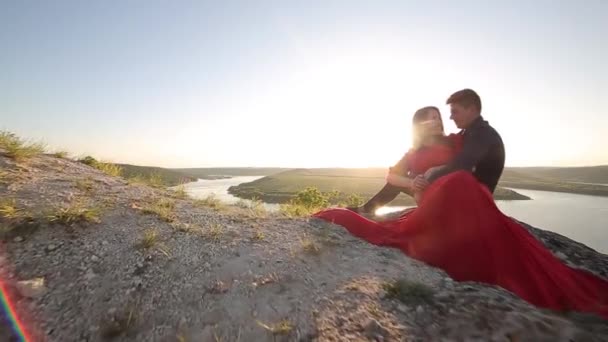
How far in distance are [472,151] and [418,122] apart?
1.24 m

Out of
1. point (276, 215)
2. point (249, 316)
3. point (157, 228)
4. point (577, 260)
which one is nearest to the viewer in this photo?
point (249, 316)

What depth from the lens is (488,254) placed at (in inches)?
167

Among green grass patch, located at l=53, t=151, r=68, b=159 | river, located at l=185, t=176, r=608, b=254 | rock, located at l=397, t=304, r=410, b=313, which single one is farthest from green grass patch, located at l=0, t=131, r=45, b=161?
river, located at l=185, t=176, r=608, b=254

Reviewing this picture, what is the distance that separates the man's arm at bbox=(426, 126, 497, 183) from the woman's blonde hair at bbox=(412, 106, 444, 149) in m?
0.91

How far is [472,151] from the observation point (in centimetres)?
501

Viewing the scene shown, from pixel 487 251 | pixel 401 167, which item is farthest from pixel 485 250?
pixel 401 167

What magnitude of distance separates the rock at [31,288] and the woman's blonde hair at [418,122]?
19.6 ft

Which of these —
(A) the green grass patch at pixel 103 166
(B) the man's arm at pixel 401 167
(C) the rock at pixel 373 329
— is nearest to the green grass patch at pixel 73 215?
(A) the green grass patch at pixel 103 166

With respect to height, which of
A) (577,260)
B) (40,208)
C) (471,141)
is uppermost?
(471,141)

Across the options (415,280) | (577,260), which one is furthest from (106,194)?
(577,260)

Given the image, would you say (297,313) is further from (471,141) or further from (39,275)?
(471,141)

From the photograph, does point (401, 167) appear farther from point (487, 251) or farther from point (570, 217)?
point (570, 217)

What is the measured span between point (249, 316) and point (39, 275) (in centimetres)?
243

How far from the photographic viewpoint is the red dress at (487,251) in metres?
3.90
